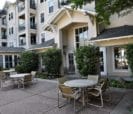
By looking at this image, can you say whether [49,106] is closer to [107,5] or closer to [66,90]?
[66,90]

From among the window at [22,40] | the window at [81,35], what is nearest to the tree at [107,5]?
the window at [81,35]

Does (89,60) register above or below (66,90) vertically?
above

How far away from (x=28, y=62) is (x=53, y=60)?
16.1 feet

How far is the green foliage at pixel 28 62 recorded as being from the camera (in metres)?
18.9

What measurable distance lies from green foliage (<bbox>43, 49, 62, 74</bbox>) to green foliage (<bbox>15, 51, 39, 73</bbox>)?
3953 millimetres

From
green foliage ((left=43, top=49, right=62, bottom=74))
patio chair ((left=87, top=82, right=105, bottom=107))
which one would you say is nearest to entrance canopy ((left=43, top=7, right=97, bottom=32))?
green foliage ((left=43, top=49, right=62, bottom=74))

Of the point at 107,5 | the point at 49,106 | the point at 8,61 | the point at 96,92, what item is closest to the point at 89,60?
the point at 96,92

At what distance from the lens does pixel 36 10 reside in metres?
28.6

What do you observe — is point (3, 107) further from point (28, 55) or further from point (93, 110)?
point (28, 55)

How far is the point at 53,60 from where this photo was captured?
601 inches

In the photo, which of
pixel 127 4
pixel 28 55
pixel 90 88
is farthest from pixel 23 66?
pixel 127 4

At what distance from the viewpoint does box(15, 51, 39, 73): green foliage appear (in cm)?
1888

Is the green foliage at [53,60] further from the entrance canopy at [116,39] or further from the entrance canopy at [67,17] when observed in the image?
the entrance canopy at [116,39]

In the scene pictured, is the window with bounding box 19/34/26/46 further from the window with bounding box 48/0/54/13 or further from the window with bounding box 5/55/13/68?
the window with bounding box 48/0/54/13
